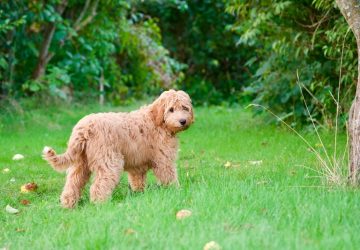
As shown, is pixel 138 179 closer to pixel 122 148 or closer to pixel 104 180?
pixel 122 148

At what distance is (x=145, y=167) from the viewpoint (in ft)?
24.1

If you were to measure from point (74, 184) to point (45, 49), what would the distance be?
9053 millimetres

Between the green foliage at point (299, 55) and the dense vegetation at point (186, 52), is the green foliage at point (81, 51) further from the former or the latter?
the green foliage at point (299, 55)

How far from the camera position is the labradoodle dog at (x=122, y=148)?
21.7ft

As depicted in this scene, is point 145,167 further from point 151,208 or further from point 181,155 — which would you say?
point 181,155

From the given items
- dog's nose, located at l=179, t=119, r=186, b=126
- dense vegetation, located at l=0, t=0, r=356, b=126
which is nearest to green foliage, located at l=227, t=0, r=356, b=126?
dense vegetation, located at l=0, t=0, r=356, b=126

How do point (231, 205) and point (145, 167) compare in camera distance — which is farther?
point (145, 167)

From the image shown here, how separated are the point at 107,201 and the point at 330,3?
5.33 meters

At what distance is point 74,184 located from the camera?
6770 mm

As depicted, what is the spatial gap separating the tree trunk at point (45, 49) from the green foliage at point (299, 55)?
162 inches

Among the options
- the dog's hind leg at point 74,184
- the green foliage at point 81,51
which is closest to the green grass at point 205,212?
the dog's hind leg at point 74,184

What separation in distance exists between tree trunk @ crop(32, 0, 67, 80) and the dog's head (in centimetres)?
837

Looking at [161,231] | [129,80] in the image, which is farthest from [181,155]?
[129,80]

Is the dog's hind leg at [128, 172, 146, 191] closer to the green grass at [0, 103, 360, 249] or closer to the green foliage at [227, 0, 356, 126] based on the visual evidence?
the green grass at [0, 103, 360, 249]
